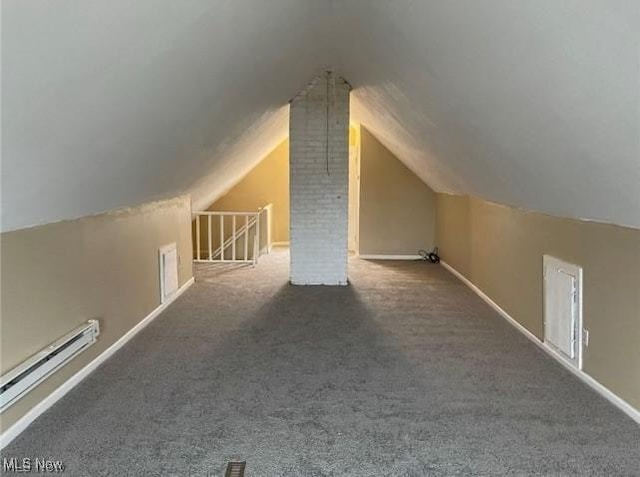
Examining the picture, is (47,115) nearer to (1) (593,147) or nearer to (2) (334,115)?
(1) (593,147)

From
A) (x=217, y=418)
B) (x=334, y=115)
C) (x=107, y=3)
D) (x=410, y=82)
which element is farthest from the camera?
(x=334, y=115)

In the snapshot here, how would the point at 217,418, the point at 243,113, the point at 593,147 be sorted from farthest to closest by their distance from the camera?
the point at 243,113
the point at 217,418
the point at 593,147

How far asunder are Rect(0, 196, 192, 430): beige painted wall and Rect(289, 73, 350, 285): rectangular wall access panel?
177cm

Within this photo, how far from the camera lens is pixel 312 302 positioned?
210 inches

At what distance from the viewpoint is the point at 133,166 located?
3203 mm

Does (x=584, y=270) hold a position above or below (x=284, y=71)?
below

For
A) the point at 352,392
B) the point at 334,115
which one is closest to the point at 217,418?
the point at 352,392

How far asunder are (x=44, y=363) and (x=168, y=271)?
8.09ft

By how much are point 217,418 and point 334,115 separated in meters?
4.20

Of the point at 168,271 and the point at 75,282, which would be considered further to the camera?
the point at 168,271

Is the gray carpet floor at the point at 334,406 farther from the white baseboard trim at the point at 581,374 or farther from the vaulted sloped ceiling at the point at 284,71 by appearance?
the vaulted sloped ceiling at the point at 284,71

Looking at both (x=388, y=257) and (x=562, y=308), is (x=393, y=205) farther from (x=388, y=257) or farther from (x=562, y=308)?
(x=562, y=308)

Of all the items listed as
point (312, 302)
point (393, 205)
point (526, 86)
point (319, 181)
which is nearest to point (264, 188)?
point (393, 205)

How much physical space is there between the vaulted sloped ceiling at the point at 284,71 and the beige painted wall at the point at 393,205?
363 cm
